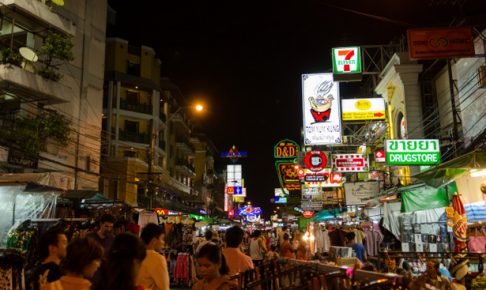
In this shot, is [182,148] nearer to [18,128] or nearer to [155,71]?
[155,71]

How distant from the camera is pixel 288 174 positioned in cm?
3669

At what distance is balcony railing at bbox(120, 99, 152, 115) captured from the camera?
44697mm

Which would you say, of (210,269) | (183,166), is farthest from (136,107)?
(210,269)

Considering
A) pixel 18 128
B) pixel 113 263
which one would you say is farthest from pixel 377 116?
pixel 113 263

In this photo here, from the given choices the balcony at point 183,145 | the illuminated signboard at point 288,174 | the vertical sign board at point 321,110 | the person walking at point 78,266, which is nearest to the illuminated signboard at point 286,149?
the illuminated signboard at point 288,174

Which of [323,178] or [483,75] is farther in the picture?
[323,178]

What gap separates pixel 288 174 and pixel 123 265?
3400 cm

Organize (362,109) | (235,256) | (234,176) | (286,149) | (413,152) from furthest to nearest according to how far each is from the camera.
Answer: (234,176) < (286,149) < (362,109) < (413,152) < (235,256)

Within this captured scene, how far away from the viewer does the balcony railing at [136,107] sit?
44.7 meters

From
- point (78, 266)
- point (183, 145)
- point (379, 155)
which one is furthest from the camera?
point (183, 145)

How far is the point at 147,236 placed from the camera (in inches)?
197

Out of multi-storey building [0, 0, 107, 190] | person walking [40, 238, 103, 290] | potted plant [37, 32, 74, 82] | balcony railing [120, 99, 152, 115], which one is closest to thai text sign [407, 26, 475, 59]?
multi-storey building [0, 0, 107, 190]

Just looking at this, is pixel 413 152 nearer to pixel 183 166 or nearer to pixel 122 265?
pixel 122 265

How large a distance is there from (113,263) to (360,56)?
1892 centimetres
